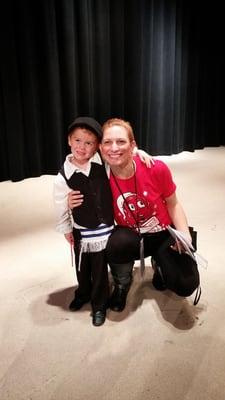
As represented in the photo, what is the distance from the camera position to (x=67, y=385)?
46.4 inches

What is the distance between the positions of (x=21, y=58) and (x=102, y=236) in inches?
102

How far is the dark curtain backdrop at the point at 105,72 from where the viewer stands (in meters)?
3.43

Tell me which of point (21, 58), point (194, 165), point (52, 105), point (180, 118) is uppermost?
point (21, 58)

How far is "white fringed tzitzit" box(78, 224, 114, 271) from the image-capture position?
144 centimetres

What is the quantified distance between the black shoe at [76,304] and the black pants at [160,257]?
0.22m

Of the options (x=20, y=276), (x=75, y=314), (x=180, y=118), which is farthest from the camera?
(x=180, y=118)

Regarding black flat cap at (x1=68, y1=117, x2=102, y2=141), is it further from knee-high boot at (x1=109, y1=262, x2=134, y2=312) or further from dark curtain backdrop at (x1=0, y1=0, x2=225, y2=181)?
dark curtain backdrop at (x1=0, y1=0, x2=225, y2=181)

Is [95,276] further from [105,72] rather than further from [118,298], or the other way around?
[105,72]

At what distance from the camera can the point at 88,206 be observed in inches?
55.6

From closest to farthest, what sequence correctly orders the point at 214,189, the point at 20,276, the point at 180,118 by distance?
the point at 20,276 → the point at 214,189 → the point at 180,118

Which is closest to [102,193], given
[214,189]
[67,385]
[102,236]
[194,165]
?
[102,236]

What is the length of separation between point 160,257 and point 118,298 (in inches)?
10.6

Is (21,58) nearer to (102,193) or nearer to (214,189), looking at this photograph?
(214,189)

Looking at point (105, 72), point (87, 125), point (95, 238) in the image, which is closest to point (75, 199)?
point (95, 238)
